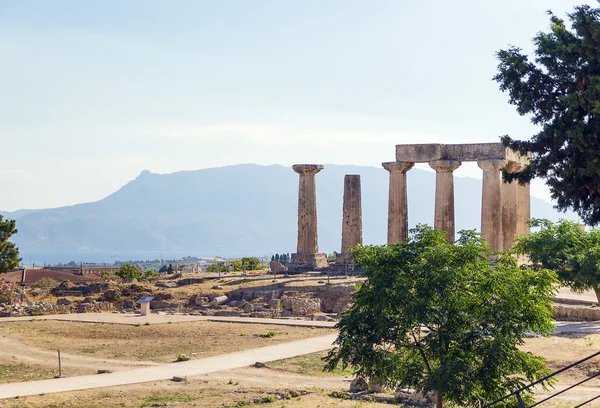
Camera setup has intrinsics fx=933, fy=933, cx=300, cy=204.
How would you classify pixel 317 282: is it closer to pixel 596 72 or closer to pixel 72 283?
pixel 72 283

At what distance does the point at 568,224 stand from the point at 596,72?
1569 cm

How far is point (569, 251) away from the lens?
33.1 meters

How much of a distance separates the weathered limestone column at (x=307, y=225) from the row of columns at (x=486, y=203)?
19.8ft

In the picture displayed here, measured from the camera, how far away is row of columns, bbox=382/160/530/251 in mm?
50750

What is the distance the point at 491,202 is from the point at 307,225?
12.7 meters

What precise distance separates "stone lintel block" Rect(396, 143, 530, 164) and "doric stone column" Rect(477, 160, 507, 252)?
52 centimetres

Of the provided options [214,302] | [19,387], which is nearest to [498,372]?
[19,387]

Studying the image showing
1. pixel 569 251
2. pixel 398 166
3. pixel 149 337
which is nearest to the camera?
pixel 569 251

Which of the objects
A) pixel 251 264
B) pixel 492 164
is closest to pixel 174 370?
pixel 492 164

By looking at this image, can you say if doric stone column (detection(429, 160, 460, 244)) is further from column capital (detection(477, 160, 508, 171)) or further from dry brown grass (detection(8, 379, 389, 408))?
dry brown grass (detection(8, 379, 389, 408))

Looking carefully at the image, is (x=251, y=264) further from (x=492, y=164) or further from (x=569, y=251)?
(x=569, y=251)

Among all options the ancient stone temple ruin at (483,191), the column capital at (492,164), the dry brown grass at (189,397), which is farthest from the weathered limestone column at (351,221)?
the dry brown grass at (189,397)

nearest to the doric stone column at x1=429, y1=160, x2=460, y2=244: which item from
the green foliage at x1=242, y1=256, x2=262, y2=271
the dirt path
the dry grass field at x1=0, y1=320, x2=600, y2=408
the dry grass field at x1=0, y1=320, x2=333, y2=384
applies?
the dry grass field at x1=0, y1=320, x2=333, y2=384

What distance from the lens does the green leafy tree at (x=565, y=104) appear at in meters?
20.3
